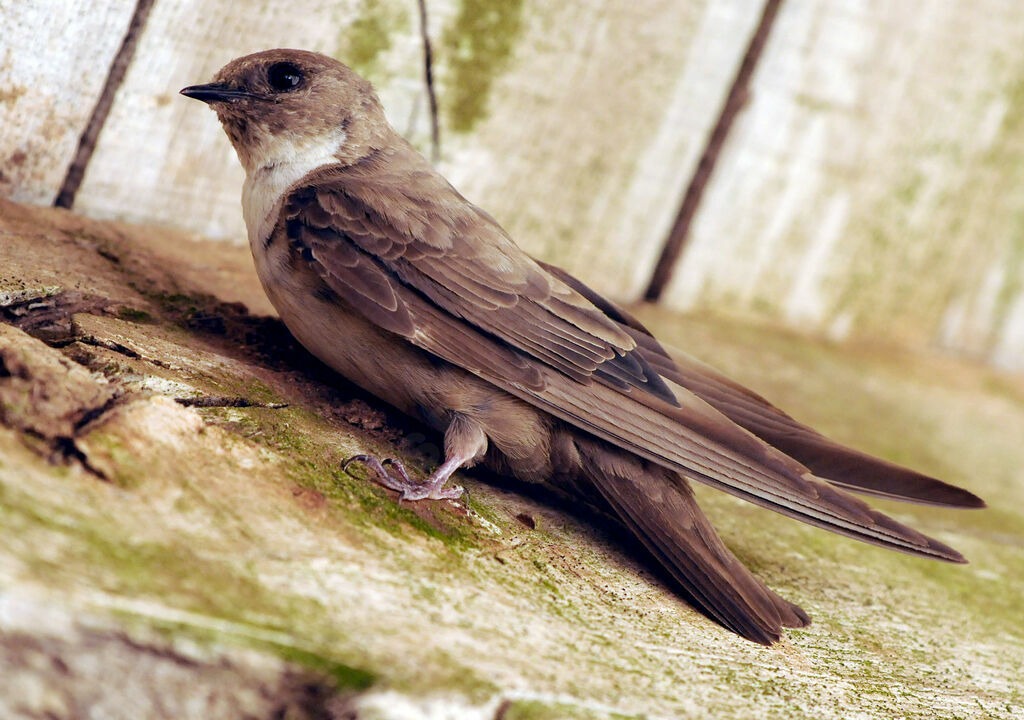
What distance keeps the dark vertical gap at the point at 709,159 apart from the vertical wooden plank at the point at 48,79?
8.66 feet

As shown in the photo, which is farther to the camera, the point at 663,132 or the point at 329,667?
the point at 663,132

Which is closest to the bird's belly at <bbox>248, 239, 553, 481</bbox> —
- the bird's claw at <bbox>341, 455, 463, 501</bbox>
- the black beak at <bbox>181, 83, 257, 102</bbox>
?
the bird's claw at <bbox>341, 455, 463, 501</bbox>

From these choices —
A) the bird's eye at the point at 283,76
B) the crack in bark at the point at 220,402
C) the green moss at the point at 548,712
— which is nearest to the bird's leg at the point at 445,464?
the crack in bark at the point at 220,402

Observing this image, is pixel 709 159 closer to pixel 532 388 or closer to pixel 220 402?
pixel 532 388

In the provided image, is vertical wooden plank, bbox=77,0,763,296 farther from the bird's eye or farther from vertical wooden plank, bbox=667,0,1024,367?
the bird's eye

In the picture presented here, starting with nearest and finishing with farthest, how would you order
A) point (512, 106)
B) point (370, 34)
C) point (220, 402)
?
point (220, 402) → point (370, 34) → point (512, 106)

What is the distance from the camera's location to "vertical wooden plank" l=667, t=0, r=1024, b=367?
17.1ft

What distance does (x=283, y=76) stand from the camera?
3396 millimetres

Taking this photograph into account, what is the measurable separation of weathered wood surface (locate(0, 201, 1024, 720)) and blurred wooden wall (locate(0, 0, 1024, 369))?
1.33 ft

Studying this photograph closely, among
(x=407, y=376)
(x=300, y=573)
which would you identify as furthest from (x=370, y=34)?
(x=300, y=573)

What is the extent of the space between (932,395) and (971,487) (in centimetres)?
109

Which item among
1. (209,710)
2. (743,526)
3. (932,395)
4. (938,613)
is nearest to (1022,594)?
(938,613)

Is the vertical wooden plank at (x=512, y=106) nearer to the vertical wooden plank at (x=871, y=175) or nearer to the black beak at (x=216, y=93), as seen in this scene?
the vertical wooden plank at (x=871, y=175)

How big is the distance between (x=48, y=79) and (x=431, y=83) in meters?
1.41
